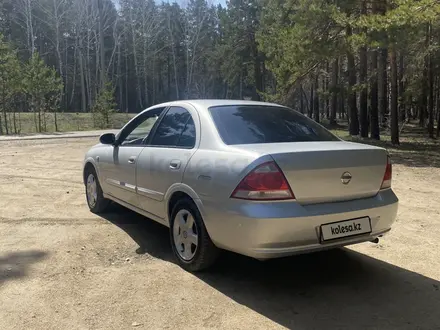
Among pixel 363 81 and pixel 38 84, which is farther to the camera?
pixel 38 84

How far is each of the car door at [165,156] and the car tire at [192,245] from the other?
8.9 inches

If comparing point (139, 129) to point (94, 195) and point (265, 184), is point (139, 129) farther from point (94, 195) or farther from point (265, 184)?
point (265, 184)

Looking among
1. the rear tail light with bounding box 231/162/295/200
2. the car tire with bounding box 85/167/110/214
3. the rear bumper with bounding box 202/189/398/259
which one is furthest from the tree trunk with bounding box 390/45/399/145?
the rear tail light with bounding box 231/162/295/200

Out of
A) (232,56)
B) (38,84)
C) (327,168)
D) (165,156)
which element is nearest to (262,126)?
(327,168)

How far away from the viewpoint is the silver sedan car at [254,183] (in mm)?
3275

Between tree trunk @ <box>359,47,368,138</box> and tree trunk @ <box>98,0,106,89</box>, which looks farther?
tree trunk @ <box>98,0,106,89</box>

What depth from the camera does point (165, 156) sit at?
168 inches

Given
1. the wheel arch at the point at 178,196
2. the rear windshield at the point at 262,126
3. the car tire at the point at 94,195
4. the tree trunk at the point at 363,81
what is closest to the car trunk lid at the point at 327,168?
the rear windshield at the point at 262,126

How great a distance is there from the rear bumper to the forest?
9.10 metres

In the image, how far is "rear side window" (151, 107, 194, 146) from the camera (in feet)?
14.3

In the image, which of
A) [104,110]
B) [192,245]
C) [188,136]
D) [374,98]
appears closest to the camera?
[192,245]

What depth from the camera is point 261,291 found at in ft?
11.8

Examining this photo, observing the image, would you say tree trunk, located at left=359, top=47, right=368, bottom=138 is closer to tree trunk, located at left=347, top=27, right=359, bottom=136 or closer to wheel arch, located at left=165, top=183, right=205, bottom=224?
tree trunk, located at left=347, top=27, right=359, bottom=136

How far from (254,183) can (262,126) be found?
95cm
